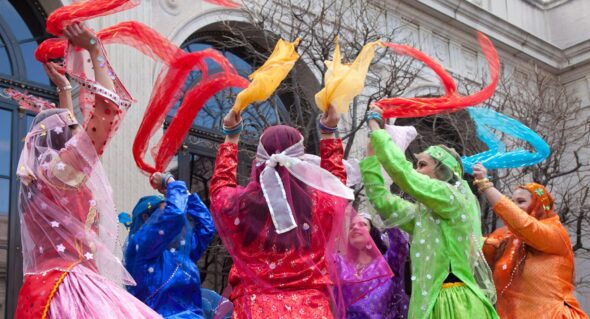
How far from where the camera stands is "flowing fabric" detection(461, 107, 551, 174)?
5.86m

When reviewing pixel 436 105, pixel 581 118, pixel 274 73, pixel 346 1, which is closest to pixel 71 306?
pixel 274 73

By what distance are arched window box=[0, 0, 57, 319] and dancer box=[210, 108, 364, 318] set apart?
3570mm

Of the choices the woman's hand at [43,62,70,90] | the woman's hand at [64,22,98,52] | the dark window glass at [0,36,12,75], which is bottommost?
the woman's hand at [43,62,70,90]

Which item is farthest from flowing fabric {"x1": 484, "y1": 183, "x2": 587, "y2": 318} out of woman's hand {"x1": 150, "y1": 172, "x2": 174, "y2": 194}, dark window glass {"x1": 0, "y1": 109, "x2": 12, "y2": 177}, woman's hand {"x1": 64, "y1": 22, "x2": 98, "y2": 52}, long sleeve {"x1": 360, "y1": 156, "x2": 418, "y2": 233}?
dark window glass {"x1": 0, "y1": 109, "x2": 12, "y2": 177}

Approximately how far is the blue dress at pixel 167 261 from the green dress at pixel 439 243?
4.25ft

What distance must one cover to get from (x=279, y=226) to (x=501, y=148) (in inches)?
125

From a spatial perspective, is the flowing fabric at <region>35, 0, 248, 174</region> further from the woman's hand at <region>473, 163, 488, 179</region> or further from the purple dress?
the woman's hand at <region>473, 163, 488, 179</region>

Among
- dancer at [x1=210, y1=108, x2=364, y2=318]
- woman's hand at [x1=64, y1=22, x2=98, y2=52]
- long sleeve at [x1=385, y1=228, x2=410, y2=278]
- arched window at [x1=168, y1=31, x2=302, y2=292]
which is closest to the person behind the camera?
woman's hand at [x1=64, y1=22, x2=98, y2=52]

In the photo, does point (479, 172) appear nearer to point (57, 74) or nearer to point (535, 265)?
point (535, 265)

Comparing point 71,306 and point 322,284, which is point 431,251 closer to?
point 322,284

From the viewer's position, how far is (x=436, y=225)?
15.5 ft

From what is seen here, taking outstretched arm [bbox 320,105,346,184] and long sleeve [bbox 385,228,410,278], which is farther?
long sleeve [bbox 385,228,410,278]

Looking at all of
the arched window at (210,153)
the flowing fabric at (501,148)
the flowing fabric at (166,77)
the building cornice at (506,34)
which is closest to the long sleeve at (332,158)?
the flowing fabric at (166,77)

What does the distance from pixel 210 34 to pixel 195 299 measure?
477cm
